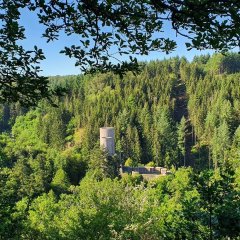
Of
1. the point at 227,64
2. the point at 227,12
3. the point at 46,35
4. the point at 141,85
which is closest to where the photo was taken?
the point at 227,12

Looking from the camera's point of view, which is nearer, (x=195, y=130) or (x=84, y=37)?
(x=84, y=37)

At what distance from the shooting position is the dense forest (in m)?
10.2

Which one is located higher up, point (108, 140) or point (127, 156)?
point (108, 140)

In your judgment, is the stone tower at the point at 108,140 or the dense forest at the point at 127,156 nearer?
the dense forest at the point at 127,156

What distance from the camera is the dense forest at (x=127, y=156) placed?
1020cm

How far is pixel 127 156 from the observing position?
64125mm

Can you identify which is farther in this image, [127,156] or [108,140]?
[127,156]

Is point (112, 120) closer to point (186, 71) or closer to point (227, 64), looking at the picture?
point (186, 71)

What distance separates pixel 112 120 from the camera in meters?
74.8

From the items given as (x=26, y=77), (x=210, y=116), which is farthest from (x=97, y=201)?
(x=210, y=116)

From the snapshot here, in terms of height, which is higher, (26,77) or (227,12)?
(227,12)

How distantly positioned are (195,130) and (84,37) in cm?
7023

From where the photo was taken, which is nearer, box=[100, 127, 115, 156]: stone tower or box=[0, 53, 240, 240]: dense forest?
box=[0, 53, 240, 240]: dense forest

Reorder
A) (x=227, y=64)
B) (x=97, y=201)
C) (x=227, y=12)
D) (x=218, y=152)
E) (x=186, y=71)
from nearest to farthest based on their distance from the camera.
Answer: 1. (x=227, y=12)
2. (x=97, y=201)
3. (x=218, y=152)
4. (x=186, y=71)
5. (x=227, y=64)
